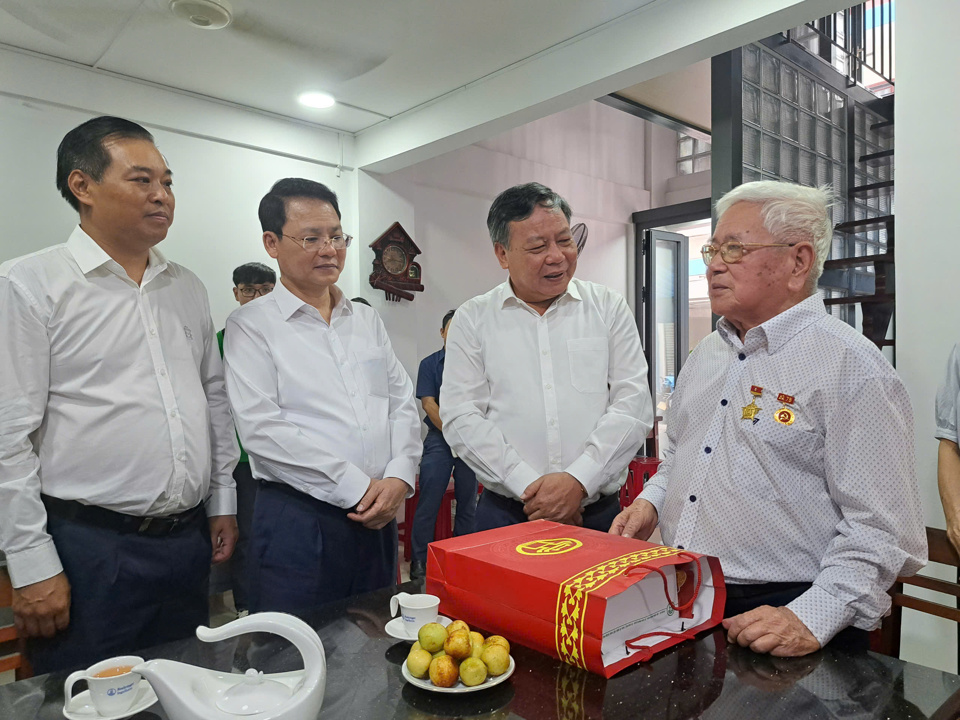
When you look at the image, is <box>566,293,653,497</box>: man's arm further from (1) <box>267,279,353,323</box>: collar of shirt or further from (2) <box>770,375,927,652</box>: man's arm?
(1) <box>267,279,353,323</box>: collar of shirt

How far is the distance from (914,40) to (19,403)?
3.09 meters

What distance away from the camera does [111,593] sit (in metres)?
1.70

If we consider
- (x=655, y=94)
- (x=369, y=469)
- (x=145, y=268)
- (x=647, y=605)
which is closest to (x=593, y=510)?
(x=369, y=469)

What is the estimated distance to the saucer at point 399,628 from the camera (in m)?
1.14

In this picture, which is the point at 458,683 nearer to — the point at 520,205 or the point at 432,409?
the point at 520,205

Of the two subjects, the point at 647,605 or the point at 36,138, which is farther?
the point at 36,138

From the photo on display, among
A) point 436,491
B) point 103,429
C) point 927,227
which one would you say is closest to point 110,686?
point 103,429

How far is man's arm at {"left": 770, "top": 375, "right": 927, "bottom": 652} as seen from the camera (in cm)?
116

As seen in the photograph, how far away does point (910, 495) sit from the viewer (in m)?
1.21

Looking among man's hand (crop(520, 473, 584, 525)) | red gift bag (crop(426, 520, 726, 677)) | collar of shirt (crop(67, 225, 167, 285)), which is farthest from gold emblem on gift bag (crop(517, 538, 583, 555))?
collar of shirt (crop(67, 225, 167, 285))

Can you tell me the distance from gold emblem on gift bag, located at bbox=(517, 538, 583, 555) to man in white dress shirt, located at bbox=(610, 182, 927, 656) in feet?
0.95

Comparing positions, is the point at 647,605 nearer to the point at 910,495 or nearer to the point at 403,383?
the point at 910,495

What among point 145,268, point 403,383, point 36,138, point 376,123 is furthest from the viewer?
point 376,123

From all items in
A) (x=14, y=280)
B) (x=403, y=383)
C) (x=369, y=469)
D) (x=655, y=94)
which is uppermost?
(x=655, y=94)
